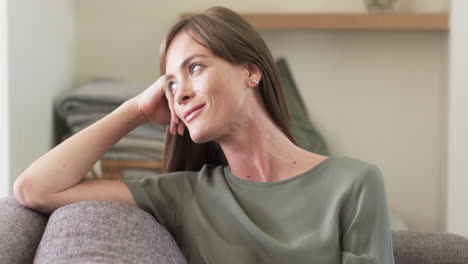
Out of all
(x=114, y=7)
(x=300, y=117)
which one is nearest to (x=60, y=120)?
(x=114, y=7)

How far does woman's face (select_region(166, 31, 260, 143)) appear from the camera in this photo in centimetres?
142

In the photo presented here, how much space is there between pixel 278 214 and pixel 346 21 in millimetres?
1919

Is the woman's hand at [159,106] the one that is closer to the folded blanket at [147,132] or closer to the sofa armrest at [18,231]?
the sofa armrest at [18,231]

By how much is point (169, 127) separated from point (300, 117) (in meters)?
1.83

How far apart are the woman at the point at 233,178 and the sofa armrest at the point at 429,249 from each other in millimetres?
173

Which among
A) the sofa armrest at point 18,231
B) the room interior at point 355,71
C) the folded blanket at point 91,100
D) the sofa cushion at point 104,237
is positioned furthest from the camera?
the room interior at point 355,71

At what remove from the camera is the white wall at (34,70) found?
7.80 feet

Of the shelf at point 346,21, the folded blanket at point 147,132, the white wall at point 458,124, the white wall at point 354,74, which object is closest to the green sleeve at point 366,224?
the folded blanket at point 147,132

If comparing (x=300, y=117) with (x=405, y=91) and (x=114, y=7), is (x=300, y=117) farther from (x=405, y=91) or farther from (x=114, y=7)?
(x=114, y=7)

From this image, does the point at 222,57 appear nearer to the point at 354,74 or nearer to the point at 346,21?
the point at 346,21

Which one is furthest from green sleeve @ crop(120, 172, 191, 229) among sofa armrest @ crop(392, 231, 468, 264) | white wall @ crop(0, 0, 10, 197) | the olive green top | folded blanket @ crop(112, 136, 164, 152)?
folded blanket @ crop(112, 136, 164, 152)

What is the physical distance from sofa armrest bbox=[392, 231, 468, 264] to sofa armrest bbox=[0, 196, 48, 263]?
0.72 metres

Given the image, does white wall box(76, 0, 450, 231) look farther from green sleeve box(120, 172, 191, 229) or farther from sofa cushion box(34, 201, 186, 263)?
sofa cushion box(34, 201, 186, 263)

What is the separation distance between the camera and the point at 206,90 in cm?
142
